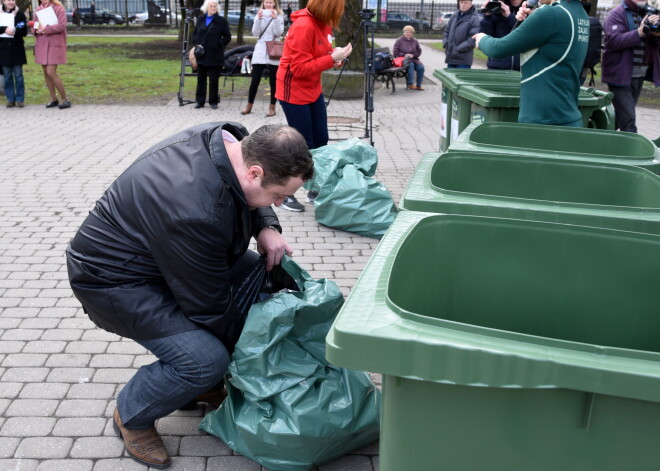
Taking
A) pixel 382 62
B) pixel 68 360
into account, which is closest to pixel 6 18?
pixel 382 62

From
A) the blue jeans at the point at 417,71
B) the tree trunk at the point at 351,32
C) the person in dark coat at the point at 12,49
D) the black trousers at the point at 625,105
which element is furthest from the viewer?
the blue jeans at the point at 417,71

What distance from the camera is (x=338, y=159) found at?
564 cm

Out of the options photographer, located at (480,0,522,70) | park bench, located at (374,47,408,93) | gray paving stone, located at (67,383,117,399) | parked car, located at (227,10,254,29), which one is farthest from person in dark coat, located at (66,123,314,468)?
parked car, located at (227,10,254,29)

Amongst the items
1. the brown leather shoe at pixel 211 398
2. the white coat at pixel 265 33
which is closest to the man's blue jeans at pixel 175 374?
the brown leather shoe at pixel 211 398

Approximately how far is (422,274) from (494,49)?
2.86 m

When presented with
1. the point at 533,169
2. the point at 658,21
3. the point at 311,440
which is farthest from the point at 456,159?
the point at 658,21

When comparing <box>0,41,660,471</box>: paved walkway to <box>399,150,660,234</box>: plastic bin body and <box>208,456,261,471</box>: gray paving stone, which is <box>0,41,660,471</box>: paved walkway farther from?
<box>399,150,660,234</box>: plastic bin body

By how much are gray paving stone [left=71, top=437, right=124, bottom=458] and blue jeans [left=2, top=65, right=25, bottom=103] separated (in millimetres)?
10577

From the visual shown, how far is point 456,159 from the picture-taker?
3.23 m

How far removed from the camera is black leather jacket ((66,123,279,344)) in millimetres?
2512

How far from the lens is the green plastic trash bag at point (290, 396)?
2.67m

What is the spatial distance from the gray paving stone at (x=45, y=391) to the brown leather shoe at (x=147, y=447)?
613mm

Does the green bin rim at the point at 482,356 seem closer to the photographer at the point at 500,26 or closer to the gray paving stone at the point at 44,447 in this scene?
the gray paving stone at the point at 44,447

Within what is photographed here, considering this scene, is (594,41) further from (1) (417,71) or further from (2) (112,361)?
(2) (112,361)
